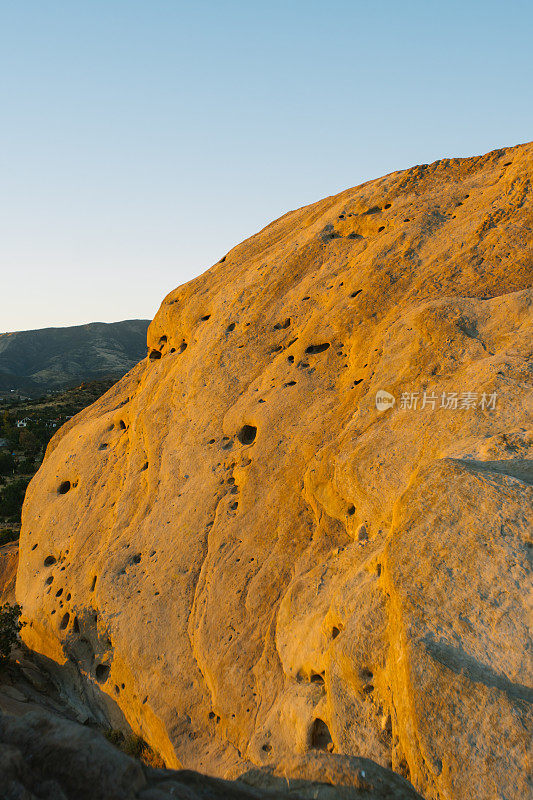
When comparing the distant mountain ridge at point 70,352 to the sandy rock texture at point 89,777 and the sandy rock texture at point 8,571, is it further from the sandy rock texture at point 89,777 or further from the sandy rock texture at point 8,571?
the sandy rock texture at point 89,777

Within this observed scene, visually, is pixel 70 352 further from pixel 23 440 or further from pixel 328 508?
pixel 328 508

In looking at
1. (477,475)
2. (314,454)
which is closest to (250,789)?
(477,475)

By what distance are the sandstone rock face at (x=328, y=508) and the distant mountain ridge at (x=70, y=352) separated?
86.6 metres

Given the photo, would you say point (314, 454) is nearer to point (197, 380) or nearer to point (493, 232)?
point (197, 380)

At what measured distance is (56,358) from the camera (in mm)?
115375

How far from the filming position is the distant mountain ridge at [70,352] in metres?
A: 103

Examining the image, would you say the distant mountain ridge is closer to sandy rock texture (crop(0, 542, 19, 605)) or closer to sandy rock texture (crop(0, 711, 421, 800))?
sandy rock texture (crop(0, 542, 19, 605))

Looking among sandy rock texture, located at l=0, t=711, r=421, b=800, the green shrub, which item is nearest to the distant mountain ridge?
the green shrub

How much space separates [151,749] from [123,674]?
136cm

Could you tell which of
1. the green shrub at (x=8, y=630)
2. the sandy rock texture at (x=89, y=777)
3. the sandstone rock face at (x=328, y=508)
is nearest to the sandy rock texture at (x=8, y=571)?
the green shrub at (x=8, y=630)

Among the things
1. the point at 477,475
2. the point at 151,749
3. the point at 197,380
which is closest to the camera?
the point at 477,475

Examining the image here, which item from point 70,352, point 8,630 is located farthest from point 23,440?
point 70,352

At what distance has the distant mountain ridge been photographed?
102688 mm

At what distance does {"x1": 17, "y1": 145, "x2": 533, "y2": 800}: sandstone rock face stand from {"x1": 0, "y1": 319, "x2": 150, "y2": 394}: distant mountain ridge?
86602 millimetres
